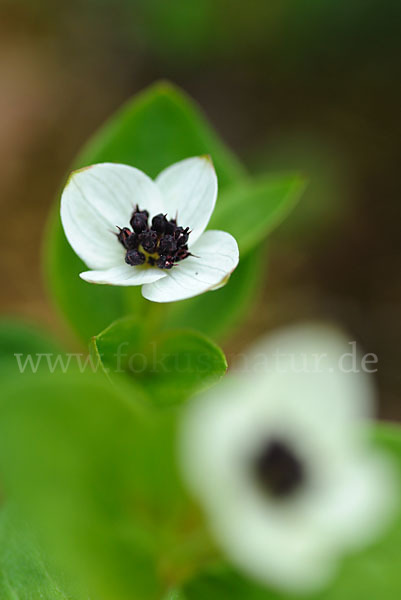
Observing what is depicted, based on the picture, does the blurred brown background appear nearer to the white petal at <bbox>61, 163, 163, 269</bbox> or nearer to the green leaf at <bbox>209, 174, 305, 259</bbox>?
the green leaf at <bbox>209, 174, 305, 259</bbox>

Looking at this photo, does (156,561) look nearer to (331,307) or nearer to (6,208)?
(331,307)

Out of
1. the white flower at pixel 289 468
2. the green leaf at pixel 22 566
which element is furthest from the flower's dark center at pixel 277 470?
the green leaf at pixel 22 566

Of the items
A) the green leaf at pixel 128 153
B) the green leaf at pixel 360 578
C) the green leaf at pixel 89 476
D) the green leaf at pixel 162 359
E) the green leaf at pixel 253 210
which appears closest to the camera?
the green leaf at pixel 89 476

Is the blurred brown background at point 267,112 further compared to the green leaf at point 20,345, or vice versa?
the blurred brown background at point 267,112

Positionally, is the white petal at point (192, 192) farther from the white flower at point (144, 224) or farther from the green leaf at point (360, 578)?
the green leaf at point (360, 578)

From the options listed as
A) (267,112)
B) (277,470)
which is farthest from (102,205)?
(267,112)

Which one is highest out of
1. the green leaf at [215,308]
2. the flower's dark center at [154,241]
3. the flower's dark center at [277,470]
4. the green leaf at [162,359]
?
the green leaf at [215,308]

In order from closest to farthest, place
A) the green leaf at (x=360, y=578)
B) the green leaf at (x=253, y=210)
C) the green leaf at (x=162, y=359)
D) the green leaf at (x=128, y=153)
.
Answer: the green leaf at (x=360, y=578) → the green leaf at (x=162, y=359) → the green leaf at (x=253, y=210) → the green leaf at (x=128, y=153)

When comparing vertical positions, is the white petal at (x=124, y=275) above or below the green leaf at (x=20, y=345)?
below
